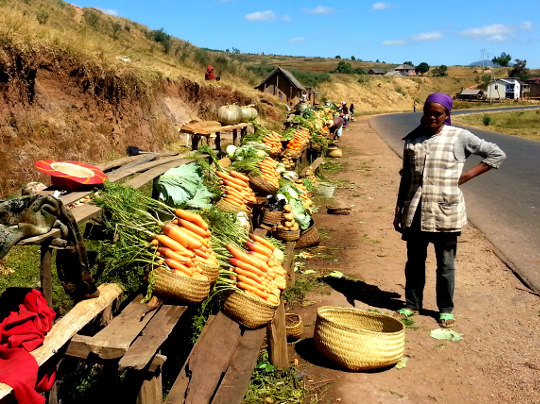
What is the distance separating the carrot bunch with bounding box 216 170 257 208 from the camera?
21.5ft

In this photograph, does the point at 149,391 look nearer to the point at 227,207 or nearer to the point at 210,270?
the point at 210,270

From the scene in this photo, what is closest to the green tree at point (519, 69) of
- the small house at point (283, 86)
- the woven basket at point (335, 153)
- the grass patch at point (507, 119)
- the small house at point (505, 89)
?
the small house at point (505, 89)

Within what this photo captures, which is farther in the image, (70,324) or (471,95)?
(471,95)

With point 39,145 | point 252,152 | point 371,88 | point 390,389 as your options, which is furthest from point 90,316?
point 371,88

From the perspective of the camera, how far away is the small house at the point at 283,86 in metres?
49.1

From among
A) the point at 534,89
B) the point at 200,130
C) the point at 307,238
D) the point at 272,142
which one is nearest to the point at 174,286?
the point at 307,238

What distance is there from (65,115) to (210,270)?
34.2ft

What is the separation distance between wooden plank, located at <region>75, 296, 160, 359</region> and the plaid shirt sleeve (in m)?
2.97

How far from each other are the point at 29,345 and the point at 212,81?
75.4 ft

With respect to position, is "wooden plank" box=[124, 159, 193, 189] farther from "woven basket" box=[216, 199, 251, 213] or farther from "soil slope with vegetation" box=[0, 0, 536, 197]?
"soil slope with vegetation" box=[0, 0, 536, 197]

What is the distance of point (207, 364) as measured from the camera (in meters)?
3.59

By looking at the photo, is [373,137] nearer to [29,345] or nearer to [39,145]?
[39,145]

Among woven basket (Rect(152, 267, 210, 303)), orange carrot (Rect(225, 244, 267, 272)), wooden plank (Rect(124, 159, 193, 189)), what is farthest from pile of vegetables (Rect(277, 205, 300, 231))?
woven basket (Rect(152, 267, 210, 303))

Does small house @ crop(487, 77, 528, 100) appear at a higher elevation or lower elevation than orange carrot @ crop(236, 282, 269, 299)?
higher
